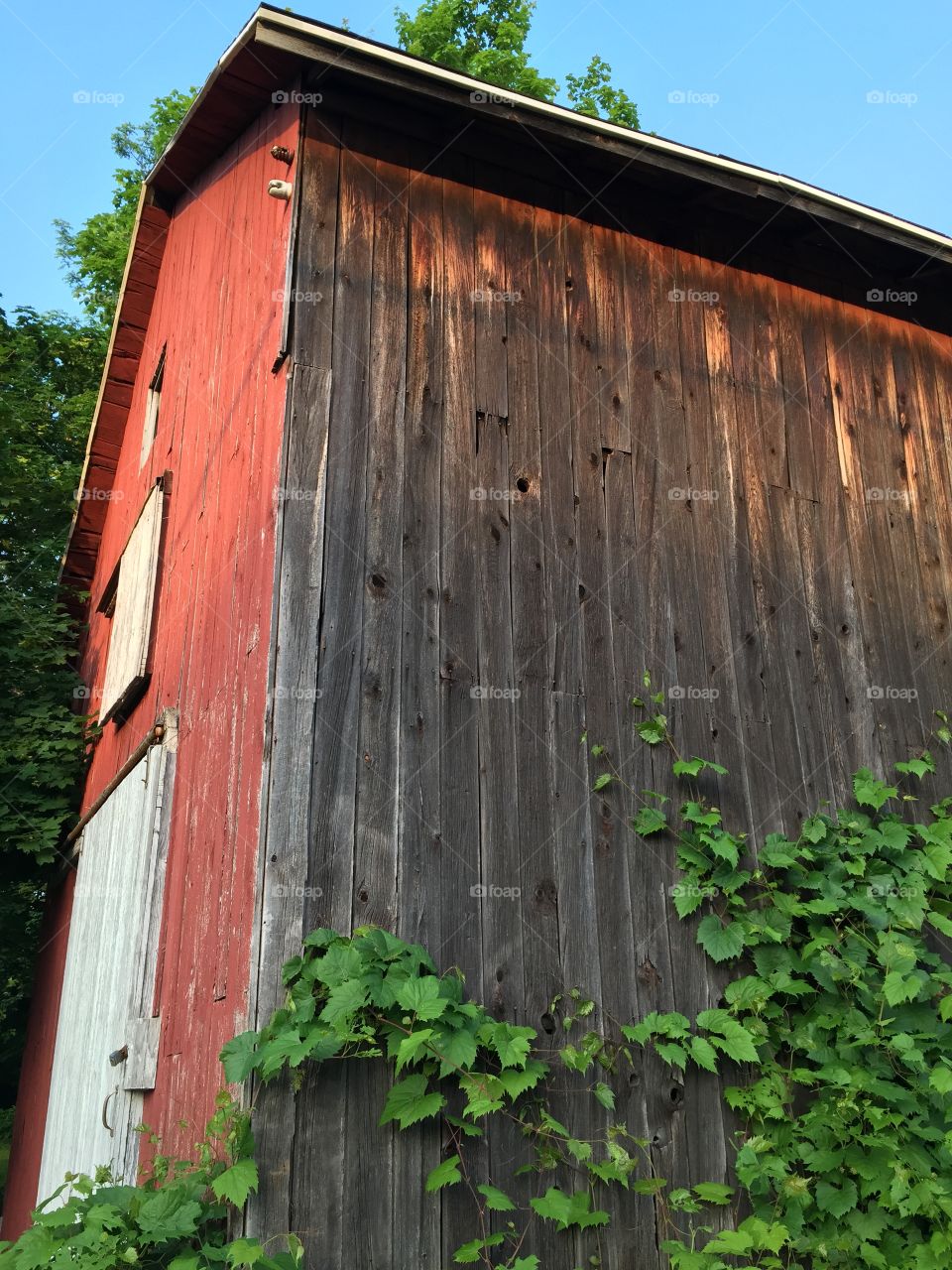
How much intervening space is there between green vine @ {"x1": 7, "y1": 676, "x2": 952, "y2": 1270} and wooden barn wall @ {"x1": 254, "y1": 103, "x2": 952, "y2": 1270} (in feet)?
0.37

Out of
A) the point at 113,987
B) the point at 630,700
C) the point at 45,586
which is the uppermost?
the point at 45,586

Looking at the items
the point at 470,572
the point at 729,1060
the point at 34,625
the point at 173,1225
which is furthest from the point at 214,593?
the point at 34,625

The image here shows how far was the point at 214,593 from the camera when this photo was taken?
17.9 feet

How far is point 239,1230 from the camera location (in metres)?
3.71

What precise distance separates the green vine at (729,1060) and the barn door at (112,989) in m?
0.76

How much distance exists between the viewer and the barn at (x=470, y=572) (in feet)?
14.4

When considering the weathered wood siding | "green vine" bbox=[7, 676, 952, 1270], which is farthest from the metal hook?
"green vine" bbox=[7, 676, 952, 1270]

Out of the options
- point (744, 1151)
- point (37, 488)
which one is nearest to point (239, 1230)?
point (744, 1151)

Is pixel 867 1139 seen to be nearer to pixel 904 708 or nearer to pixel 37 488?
pixel 904 708

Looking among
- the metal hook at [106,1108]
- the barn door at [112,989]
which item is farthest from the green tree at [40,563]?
the metal hook at [106,1108]

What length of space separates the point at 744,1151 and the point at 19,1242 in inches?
109

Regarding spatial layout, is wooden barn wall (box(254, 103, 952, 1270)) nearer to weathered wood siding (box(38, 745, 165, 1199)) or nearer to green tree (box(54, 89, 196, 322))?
weathered wood siding (box(38, 745, 165, 1199))

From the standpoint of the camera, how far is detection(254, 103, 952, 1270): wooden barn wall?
14.1ft

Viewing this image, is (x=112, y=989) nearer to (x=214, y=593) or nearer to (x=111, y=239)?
(x=214, y=593)
